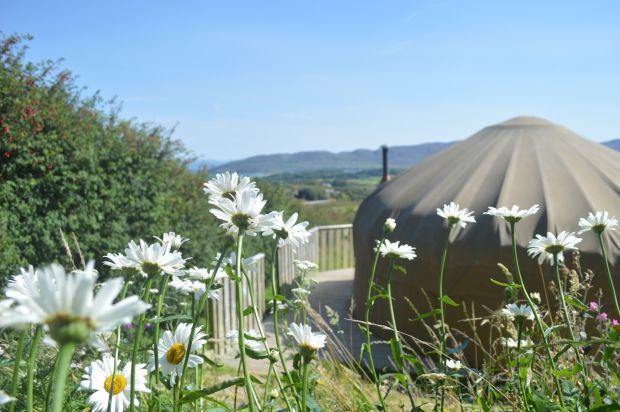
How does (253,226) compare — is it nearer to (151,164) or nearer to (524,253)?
(524,253)

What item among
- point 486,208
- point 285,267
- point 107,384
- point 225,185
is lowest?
point 285,267

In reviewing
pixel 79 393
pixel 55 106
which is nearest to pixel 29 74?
pixel 55 106

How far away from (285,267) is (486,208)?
399cm

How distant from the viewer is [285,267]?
9500mm

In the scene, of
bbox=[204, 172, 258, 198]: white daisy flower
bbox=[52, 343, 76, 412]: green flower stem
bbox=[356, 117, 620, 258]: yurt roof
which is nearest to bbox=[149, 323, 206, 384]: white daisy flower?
bbox=[204, 172, 258, 198]: white daisy flower

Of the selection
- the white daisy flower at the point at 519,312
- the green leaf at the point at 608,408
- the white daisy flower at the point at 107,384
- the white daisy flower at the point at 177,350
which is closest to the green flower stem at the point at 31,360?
the white daisy flower at the point at 107,384

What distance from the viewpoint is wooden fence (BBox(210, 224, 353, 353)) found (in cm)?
643

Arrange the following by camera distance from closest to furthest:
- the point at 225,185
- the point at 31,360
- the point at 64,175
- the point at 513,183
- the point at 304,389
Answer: the point at 31,360 → the point at 304,389 → the point at 225,185 → the point at 64,175 → the point at 513,183

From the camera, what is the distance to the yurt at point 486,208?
5855mm

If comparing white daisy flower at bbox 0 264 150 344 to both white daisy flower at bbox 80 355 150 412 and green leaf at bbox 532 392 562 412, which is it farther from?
green leaf at bbox 532 392 562 412

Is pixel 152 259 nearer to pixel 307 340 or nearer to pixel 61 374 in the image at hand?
pixel 307 340

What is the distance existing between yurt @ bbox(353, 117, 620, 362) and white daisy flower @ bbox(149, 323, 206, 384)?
4578mm

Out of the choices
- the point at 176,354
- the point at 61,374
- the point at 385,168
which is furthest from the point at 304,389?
the point at 385,168

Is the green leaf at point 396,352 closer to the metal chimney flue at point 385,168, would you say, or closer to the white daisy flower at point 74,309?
the white daisy flower at point 74,309
